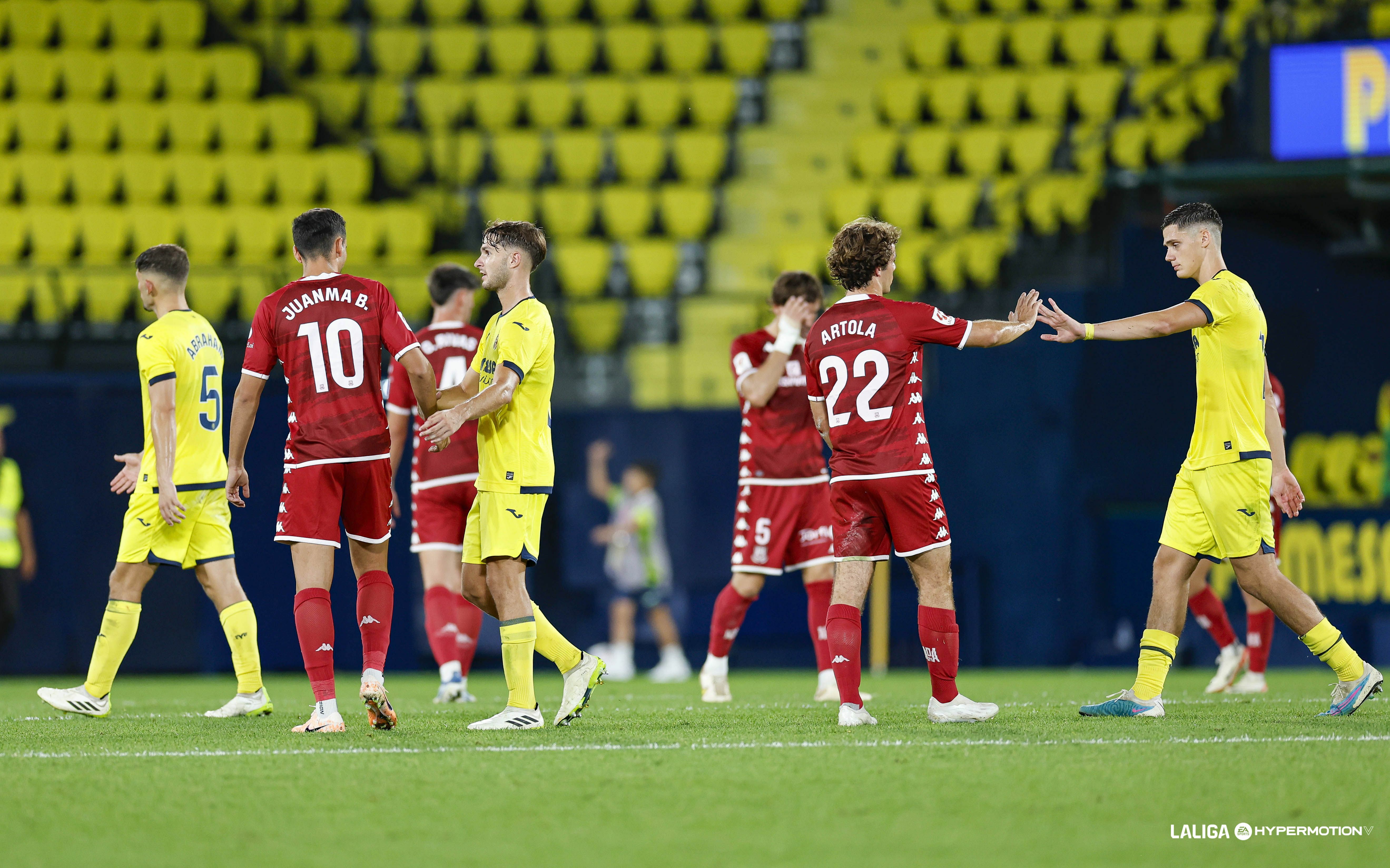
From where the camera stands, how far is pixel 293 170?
14969 mm

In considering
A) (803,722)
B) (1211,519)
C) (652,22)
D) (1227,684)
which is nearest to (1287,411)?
(1227,684)

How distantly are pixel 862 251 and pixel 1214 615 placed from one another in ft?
12.6

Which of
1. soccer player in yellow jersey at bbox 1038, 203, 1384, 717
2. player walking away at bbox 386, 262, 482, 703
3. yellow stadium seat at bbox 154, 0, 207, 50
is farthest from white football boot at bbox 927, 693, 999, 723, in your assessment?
yellow stadium seat at bbox 154, 0, 207, 50

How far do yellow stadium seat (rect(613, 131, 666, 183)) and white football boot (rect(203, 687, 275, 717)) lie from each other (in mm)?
9575

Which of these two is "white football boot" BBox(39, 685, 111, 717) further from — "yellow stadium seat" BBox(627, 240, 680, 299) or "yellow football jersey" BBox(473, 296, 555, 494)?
"yellow stadium seat" BBox(627, 240, 680, 299)

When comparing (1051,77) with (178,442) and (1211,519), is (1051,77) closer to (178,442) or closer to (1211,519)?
(1211,519)

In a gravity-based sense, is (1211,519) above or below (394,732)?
above

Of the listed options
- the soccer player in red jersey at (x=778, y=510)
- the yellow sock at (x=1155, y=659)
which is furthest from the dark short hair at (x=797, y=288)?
the yellow sock at (x=1155, y=659)

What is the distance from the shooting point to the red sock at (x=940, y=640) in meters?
5.94

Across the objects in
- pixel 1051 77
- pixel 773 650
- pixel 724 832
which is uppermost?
pixel 1051 77

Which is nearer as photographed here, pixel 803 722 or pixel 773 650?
pixel 803 722

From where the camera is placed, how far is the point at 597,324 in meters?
12.2

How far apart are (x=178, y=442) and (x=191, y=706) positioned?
1.81 metres

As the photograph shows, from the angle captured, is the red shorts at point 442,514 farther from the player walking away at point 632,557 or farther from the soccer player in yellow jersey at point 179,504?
the player walking away at point 632,557
